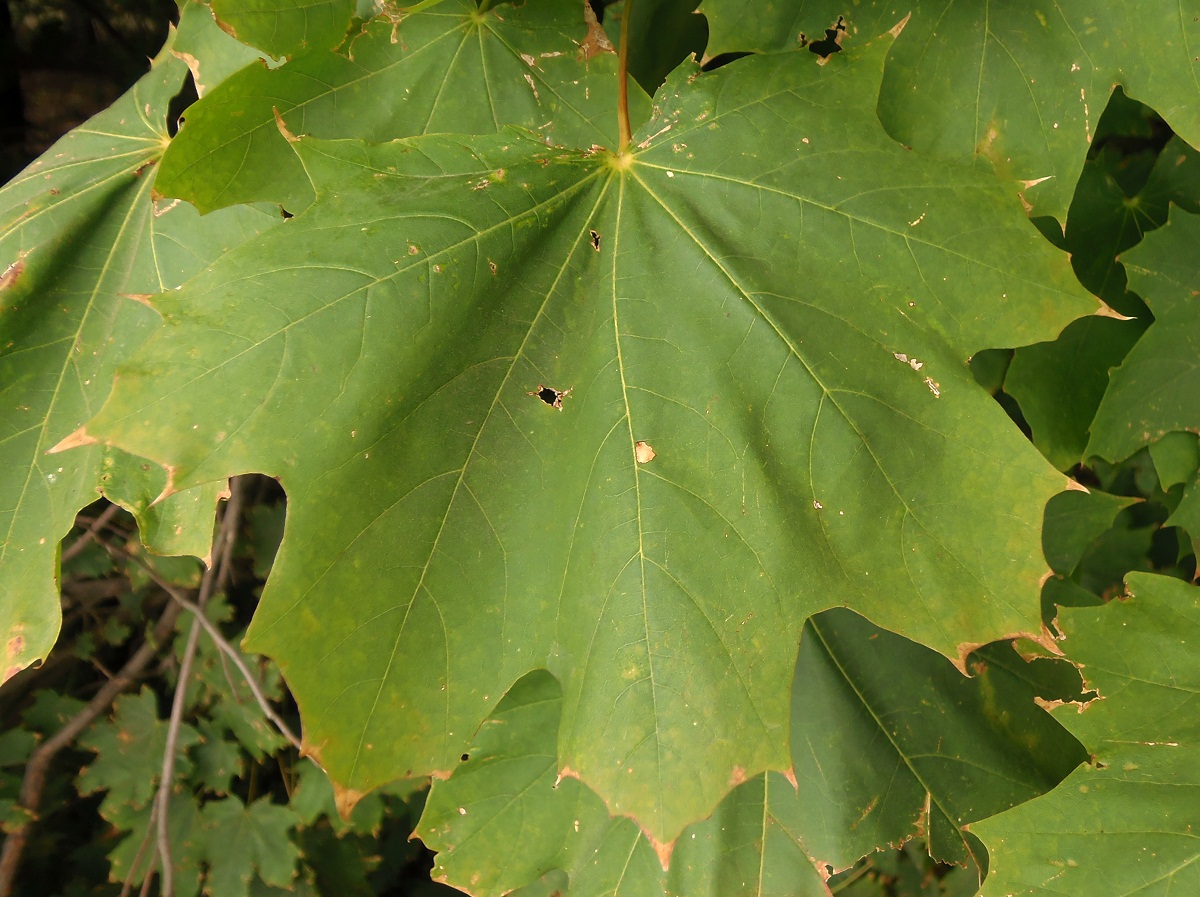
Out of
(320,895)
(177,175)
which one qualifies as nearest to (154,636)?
(320,895)

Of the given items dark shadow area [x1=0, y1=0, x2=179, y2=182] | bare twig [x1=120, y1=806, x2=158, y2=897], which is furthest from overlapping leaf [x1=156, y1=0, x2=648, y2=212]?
bare twig [x1=120, y1=806, x2=158, y2=897]

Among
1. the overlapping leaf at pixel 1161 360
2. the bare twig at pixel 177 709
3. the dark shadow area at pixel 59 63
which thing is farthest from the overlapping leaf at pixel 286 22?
the dark shadow area at pixel 59 63

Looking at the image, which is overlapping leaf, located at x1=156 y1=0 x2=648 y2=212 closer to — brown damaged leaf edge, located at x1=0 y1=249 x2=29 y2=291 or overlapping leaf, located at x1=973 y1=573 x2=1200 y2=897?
brown damaged leaf edge, located at x1=0 y1=249 x2=29 y2=291

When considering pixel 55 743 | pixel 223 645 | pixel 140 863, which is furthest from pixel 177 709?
pixel 140 863

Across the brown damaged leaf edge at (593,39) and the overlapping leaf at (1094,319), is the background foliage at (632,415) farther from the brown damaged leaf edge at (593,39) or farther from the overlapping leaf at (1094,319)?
the overlapping leaf at (1094,319)

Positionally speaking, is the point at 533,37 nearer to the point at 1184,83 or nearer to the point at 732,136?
the point at 732,136

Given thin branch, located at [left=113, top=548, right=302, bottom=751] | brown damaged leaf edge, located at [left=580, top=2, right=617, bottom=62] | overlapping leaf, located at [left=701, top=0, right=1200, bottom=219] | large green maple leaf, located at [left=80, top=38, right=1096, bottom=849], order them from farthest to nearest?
1. thin branch, located at [left=113, top=548, right=302, bottom=751]
2. brown damaged leaf edge, located at [left=580, top=2, right=617, bottom=62]
3. overlapping leaf, located at [left=701, top=0, right=1200, bottom=219]
4. large green maple leaf, located at [left=80, top=38, right=1096, bottom=849]
